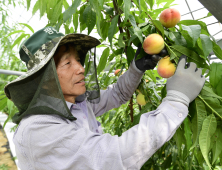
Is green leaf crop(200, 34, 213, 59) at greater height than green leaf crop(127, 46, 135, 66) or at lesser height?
greater

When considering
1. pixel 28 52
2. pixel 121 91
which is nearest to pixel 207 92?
pixel 121 91

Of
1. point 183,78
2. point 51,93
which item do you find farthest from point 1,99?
point 183,78

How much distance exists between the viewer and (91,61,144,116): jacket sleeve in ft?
3.36

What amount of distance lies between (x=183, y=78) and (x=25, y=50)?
675 mm

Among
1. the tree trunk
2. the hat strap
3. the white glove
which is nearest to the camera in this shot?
Answer: the white glove

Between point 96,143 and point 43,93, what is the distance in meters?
0.31

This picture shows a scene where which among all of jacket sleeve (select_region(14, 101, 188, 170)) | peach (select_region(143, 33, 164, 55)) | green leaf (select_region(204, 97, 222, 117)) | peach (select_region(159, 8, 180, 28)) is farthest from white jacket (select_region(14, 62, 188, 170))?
peach (select_region(159, 8, 180, 28))

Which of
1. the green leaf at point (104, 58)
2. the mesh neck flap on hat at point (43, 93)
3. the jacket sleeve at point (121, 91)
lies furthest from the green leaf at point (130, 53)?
the mesh neck flap on hat at point (43, 93)

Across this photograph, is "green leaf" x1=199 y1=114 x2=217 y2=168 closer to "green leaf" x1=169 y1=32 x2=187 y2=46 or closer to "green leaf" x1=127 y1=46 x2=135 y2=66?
"green leaf" x1=169 y1=32 x2=187 y2=46

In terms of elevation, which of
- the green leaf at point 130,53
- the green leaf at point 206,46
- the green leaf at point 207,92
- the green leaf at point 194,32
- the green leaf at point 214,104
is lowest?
the green leaf at point 214,104

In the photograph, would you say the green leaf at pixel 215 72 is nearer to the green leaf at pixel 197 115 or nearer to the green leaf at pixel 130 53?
the green leaf at pixel 197 115

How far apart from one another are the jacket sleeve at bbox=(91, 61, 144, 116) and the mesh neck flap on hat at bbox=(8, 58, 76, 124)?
435 mm

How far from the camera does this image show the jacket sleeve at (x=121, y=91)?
1024 millimetres

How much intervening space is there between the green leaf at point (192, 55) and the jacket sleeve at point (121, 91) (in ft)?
1.09
